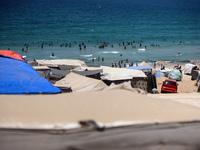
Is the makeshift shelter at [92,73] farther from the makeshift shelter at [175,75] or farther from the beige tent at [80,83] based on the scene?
the makeshift shelter at [175,75]

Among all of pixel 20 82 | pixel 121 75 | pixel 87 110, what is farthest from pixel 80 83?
pixel 87 110

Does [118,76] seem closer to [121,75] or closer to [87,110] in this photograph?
[121,75]

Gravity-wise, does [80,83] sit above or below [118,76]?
above

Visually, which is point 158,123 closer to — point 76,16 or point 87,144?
point 87,144

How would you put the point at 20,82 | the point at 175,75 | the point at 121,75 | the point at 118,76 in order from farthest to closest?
1. the point at 175,75
2. the point at 121,75
3. the point at 118,76
4. the point at 20,82

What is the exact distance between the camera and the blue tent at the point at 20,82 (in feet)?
17.4

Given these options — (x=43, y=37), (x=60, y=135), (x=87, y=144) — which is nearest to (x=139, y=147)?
(x=87, y=144)

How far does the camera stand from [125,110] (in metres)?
2.65

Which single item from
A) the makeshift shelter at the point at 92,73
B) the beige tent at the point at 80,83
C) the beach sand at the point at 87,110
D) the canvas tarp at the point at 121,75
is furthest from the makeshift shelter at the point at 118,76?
the beach sand at the point at 87,110

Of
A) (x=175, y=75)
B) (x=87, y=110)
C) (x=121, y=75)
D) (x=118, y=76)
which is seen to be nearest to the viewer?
(x=87, y=110)

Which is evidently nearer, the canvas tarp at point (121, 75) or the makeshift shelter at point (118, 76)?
the makeshift shelter at point (118, 76)

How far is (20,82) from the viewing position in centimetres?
550

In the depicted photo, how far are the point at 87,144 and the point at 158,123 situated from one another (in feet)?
2.30

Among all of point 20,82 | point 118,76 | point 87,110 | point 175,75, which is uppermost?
point 87,110
